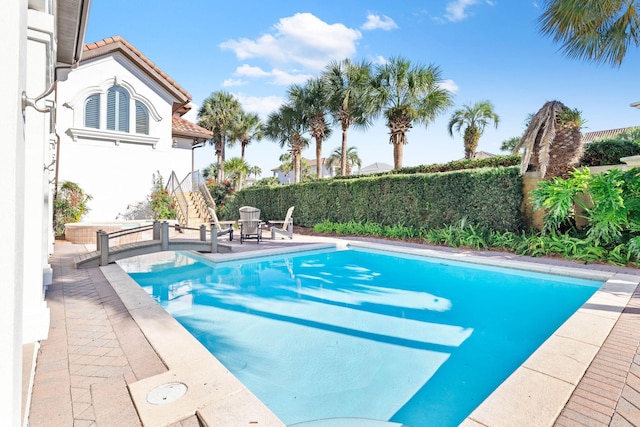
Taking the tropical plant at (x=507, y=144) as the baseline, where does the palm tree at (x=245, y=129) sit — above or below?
above

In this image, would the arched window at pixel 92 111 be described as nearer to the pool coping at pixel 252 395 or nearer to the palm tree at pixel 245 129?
the pool coping at pixel 252 395

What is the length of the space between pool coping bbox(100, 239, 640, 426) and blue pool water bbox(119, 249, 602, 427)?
24.0 inches

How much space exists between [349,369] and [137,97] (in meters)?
16.7

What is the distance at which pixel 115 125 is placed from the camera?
15.4 meters

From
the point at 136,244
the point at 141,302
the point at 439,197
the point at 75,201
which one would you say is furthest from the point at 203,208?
the point at 141,302

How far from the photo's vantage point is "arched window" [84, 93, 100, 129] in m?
14.6

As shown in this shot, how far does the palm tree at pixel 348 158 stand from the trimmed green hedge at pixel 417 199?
117ft

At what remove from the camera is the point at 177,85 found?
16.8 metres

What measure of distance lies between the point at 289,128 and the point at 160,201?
12224mm

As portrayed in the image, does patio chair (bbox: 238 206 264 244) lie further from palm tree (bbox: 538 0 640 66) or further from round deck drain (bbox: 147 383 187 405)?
palm tree (bbox: 538 0 640 66)

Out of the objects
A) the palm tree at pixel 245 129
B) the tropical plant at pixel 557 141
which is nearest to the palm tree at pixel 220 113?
the palm tree at pixel 245 129

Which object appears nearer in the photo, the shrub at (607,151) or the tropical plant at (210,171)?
the shrub at (607,151)

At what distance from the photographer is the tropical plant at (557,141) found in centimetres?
984

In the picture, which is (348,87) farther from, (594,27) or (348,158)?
(348,158)
